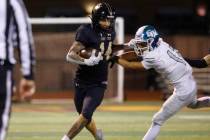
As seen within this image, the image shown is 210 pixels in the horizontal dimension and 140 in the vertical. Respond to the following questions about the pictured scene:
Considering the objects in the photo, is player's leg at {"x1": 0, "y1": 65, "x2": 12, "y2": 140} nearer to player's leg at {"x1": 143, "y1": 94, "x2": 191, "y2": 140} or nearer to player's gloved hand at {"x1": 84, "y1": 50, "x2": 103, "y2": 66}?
player's gloved hand at {"x1": 84, "y1": 50, "x2": 103, "y2": 66}

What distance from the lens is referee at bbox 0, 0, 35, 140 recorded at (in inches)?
237

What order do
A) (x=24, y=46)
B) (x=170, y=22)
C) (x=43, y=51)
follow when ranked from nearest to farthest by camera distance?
1. (x=24, y=46)
2. (x=43, y=51)
3. (x=170, y=22)

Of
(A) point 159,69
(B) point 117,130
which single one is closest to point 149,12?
(B) point 117,130

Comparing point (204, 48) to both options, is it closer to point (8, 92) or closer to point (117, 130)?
point (117, 130)

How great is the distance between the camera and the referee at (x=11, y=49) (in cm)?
603

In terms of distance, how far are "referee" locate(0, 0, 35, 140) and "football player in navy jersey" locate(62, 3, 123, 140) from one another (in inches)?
116

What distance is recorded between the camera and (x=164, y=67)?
906 centimetres

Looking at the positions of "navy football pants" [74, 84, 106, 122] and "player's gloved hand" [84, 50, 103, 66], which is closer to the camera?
"player's gloved hand" [84, 50, 103, 66]

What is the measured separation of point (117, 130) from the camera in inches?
470

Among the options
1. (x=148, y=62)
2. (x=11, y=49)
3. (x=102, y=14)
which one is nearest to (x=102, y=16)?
(x=102, y=14)

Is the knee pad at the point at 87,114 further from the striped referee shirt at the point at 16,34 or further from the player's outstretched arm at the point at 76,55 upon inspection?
the striped referee shirt at the point at 16,34

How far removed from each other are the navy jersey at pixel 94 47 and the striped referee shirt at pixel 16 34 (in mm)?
3142

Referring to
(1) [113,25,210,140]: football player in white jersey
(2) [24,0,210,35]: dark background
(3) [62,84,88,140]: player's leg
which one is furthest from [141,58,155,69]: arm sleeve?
(2) [24,0,210,35]: dark background

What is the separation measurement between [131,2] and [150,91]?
6084 millimetres
